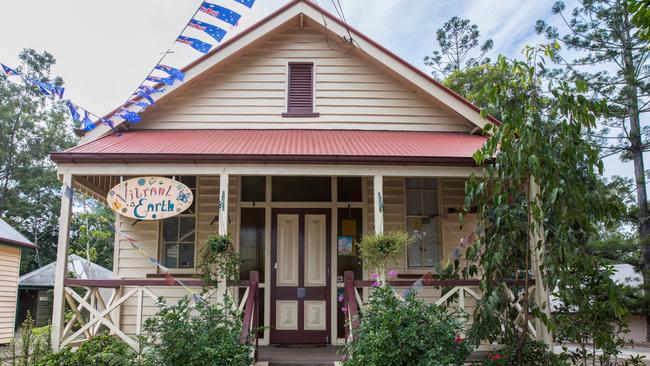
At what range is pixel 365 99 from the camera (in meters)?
10.1

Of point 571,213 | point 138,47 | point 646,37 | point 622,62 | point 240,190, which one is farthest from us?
point 622,62

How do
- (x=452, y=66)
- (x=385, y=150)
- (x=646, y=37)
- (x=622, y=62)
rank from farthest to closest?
(x=452, y=66), (x=622, y=62), (x=385, y=150), (x=646, y=37)

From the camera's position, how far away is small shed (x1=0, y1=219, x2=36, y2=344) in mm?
17016

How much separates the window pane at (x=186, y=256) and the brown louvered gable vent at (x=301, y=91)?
297 cm

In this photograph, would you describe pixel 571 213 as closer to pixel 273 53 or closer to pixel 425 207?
pixel 425 207

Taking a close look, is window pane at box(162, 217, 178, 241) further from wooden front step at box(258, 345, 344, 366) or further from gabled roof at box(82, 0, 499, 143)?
wooden front step at box(258, 345, 344, 366)

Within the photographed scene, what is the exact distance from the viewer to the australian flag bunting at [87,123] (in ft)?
→ 28.3

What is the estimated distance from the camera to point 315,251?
30.7ft

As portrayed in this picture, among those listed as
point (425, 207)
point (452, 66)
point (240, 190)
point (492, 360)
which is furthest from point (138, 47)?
point (452, 66)

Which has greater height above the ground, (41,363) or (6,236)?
(6,236)

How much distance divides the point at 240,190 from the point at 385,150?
2.89 metres

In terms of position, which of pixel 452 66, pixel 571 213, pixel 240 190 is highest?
pixel 452 66

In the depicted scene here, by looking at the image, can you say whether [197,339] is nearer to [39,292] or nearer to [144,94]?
[144,94]

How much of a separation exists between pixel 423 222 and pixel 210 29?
4.90m
